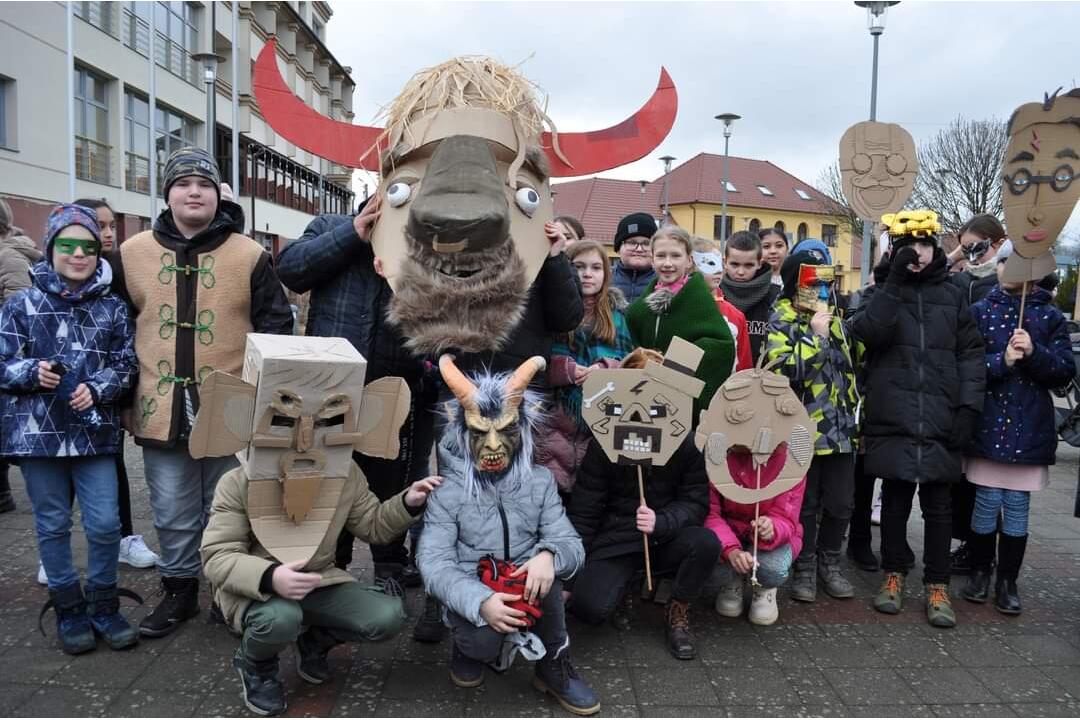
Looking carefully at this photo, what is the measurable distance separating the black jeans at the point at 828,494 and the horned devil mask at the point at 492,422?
1633 mm

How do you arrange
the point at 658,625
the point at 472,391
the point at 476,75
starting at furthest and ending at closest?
the point at 658,625 → the point at 476,75 → the point at 472,391

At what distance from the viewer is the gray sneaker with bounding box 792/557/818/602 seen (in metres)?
3.70

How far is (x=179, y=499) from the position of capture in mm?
3174

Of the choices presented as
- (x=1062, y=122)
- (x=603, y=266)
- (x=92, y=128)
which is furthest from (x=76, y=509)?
(x=92, y=128)

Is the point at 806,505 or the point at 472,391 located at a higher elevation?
the point at 472,391

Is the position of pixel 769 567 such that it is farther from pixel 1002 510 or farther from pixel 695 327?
pixel 1002 510

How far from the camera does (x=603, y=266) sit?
11.8 feet

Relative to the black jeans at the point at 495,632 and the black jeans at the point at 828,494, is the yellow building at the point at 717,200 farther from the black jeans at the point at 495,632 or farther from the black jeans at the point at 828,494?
the black jeans at the point at 495,632

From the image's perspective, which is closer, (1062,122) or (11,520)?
(1062,122)

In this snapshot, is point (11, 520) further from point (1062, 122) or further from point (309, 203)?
point (309, 203)

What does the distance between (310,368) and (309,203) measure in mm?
27369

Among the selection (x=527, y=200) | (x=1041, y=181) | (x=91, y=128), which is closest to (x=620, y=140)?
(x=527, y=200)

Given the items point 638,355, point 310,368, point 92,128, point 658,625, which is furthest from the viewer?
point 92,128

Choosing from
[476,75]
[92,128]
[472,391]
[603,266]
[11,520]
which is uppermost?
[92,128]
